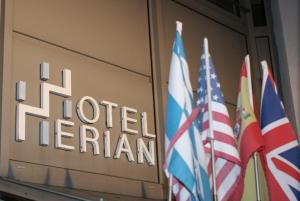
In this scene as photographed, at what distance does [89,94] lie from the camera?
6246 mm

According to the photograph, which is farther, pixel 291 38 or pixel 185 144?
pixel 291 38

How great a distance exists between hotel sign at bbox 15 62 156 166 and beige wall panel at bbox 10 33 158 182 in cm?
3

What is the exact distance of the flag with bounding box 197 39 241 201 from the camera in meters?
4.87

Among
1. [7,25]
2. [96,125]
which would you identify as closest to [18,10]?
[7,25]

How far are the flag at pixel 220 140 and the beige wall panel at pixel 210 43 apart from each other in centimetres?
226

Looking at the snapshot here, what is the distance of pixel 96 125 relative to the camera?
6.23m

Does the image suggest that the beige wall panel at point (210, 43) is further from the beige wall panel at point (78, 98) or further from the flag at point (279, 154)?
the flag at point (279, 154)

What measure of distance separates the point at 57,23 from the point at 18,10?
50 centimetres

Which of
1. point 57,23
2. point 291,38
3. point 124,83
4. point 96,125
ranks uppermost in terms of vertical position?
point 291,38

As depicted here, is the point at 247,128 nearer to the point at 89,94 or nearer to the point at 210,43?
the point at 89,94

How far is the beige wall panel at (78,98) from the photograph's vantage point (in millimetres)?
5531

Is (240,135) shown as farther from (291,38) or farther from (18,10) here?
(291,38)

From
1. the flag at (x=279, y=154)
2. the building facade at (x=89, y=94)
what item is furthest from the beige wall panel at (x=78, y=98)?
the flag at (x=279, y=154)

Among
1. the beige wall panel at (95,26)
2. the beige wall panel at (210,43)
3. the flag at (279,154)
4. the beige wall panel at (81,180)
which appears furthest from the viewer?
the beige wall panel at (210,43)
